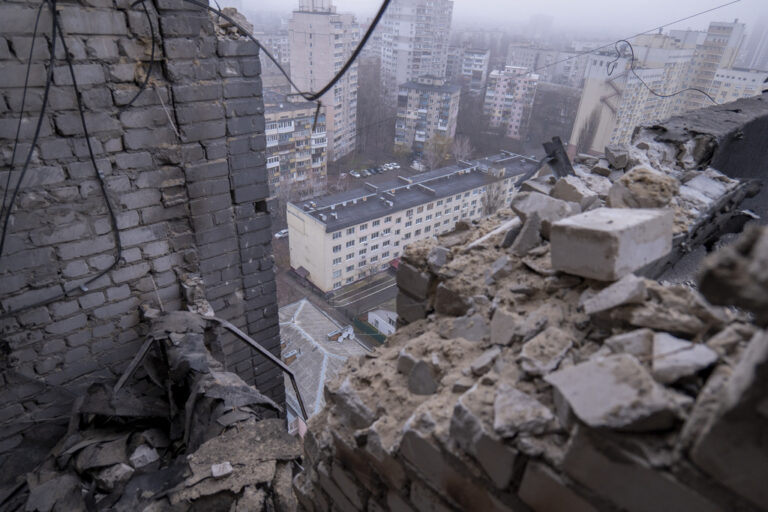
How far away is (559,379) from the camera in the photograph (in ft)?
4.05

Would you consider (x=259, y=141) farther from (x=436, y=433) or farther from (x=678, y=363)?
(x=678, y=363)

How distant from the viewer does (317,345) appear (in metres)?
11.2

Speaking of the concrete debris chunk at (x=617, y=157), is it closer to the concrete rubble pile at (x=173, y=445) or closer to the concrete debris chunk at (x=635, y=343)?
the concrete debris chunk at (x=635, y=343)

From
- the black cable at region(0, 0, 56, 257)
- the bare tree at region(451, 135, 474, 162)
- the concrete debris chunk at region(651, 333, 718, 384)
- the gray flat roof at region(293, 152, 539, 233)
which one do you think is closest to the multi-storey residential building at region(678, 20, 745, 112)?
the gray flat roof at region(293, 152, 539, 233)

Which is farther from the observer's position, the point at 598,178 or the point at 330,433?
the point at 598,178

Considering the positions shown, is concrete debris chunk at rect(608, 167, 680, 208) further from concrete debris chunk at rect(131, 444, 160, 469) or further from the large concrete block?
concrete debris chunk at rect(131, 444, 160, 469)

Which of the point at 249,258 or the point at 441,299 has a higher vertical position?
the point at 441,299

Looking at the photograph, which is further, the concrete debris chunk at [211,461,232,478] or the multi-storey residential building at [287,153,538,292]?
the multi-storey residential building at [287,153,538,292]

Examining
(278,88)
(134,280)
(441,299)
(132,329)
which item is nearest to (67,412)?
(132,329)

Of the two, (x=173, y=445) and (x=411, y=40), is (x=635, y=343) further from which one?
(x=411, y=40)

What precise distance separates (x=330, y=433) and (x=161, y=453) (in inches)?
77.8

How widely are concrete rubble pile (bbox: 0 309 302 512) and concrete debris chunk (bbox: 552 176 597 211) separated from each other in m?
2.17

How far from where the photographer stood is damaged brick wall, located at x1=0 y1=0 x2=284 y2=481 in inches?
110

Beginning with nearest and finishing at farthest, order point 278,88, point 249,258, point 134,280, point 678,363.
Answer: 1. point 678,363
2. point 134,280
3. point 249,258
4. point 278,88
